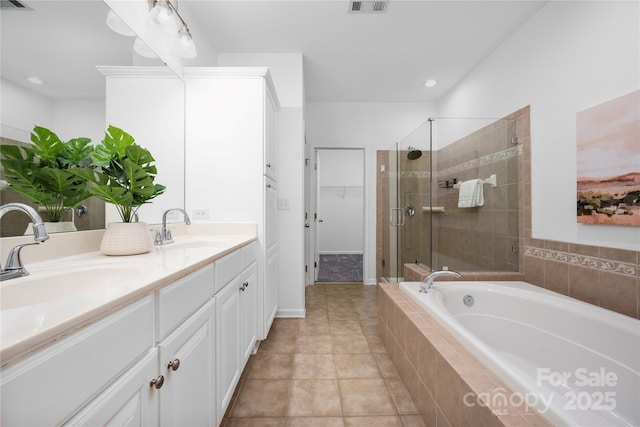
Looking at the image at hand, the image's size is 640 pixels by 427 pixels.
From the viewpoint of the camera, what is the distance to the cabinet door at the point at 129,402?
49cm

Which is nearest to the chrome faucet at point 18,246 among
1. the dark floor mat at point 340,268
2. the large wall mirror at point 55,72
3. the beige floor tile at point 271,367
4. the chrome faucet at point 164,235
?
the large wall mirror at point 55,72

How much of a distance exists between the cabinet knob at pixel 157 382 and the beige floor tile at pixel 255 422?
769 millimetres

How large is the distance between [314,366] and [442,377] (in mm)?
896

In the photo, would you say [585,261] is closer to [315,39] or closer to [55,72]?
[315,39]

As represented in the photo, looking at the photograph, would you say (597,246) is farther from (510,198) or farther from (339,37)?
(339,37)

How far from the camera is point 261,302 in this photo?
6.12ft

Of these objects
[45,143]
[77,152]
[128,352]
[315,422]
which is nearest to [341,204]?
[315,422]

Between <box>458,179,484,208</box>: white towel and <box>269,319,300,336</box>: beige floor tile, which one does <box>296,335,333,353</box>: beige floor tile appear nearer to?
<box>269,319,300,336</box>: beige floor tile

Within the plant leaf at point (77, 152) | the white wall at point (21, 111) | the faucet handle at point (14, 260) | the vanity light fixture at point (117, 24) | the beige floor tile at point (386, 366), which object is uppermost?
the vanity light fixture at point (117, 24)

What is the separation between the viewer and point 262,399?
4.64 ft

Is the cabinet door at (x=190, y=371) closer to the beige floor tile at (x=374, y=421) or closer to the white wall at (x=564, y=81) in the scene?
the beige floor tile at (x=374, y=421)

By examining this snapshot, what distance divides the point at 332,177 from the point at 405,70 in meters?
3.29

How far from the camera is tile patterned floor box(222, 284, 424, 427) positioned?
1293mm

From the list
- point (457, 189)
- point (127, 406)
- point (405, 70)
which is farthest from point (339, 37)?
point (127, 406)
